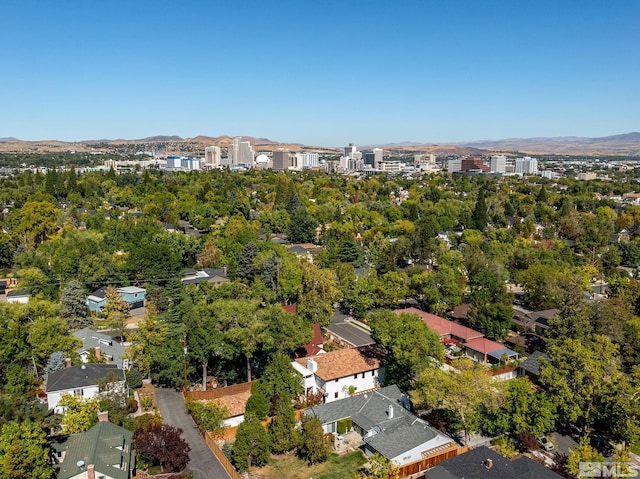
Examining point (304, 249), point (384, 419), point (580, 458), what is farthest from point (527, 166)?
point (580, 458)

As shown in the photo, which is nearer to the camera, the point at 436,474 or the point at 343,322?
the point at 436,474

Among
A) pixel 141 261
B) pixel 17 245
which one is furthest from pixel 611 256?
pixel 17 245

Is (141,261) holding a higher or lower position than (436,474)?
higher

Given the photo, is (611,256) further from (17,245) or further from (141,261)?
(17,245)

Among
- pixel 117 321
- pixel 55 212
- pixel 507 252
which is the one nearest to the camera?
pixel 117 321

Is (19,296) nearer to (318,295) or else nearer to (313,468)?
(318,295)

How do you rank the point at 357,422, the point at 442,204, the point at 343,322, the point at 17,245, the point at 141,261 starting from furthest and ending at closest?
the point at 442,204
the point at 17,245
the point at 141,261
the point at 343,322
the point at 357,422
